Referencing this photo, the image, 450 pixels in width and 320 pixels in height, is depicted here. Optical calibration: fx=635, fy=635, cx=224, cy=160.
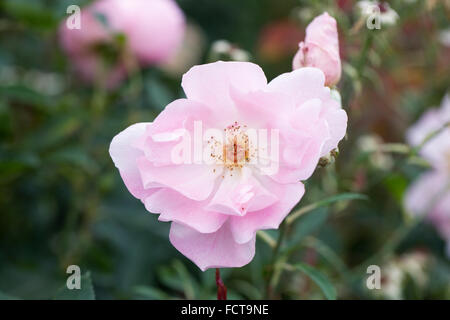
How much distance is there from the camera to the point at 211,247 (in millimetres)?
546

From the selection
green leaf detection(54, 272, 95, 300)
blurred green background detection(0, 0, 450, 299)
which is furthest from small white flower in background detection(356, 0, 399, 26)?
green leaf detection(54, 272, 95, 300)

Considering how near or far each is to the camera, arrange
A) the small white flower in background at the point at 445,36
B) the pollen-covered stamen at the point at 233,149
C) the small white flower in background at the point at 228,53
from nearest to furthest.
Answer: the pollen-covered stamen at the point at 233,149, the small white flower in background at the point at 228,53, the small white flower in background at the point at 445,36

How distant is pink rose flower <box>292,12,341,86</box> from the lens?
58 cm

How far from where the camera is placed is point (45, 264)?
1017mm

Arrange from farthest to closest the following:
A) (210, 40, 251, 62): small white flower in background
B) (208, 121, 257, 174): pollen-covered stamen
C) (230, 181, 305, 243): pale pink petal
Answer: (210, 40, 251, 62): small white flower in background → (208, 121, 257, 174): pollen-covered stamen → (230, 181, 305, 243): pale pink petal

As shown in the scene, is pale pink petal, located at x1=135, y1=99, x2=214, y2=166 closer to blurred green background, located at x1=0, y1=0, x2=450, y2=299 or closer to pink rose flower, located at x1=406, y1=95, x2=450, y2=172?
blurred green background, located at x1=0, y1=0, x2=450, y2=299

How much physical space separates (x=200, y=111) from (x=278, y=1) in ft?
4.09

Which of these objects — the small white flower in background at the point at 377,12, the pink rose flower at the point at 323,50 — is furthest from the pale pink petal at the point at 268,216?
the small white flower in background at the point at 377,12

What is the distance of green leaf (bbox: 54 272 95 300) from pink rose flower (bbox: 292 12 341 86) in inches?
11.6

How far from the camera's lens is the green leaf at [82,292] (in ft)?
2.04

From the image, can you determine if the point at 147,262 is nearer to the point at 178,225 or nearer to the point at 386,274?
the point at 386,274

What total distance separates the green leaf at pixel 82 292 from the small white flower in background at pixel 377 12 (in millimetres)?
403

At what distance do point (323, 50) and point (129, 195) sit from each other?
633mm

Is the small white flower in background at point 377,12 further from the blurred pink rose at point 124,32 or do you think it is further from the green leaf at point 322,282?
the blurred pink rose at point 124,32
